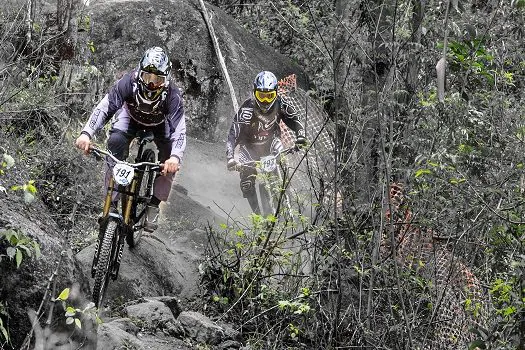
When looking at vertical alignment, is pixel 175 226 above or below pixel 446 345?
below

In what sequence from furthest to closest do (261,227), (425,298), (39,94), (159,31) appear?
1. (159,31)
2. (39,94)
3. (261,227)
4. (425,298)

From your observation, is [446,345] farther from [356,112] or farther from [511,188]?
[356,112]

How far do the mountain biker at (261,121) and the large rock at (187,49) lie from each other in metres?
4.60

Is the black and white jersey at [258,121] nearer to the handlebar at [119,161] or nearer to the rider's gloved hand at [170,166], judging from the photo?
the rider's gloved hand at [170,166]

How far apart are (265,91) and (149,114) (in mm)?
3040

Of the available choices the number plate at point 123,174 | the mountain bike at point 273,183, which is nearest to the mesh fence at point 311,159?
the mountain bike at point 273,183

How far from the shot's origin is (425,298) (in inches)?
288

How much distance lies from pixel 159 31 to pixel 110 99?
871cm

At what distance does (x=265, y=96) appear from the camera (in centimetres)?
1129

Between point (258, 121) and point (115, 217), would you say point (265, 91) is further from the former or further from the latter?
point (115, 217)

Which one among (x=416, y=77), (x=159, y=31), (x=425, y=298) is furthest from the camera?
(x=159, y=31)

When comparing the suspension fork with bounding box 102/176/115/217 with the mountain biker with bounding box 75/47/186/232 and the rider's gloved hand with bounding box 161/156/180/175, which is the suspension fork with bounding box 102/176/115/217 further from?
the rider's gloved hand with bounding box 161/156/180/175

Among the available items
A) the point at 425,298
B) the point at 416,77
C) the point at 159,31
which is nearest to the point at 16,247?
the point at 425,298

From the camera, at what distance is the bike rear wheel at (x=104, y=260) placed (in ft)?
23.6
